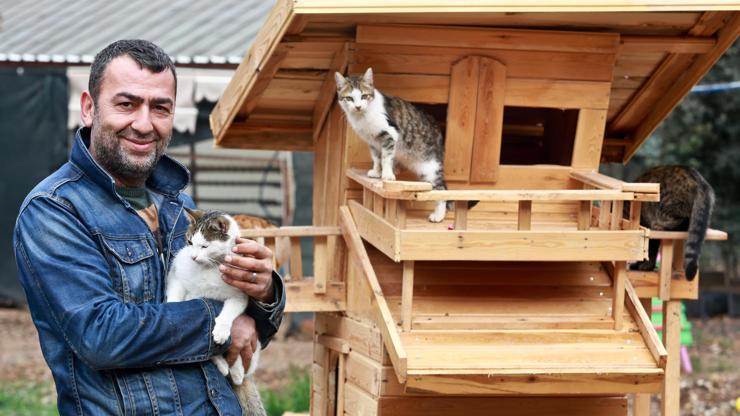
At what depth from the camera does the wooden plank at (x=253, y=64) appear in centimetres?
511

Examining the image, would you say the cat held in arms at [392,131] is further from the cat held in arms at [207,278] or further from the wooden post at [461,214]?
the cat held in arms at [207,278]

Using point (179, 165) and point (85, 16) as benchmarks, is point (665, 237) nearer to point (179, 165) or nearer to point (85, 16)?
point (179, 165)

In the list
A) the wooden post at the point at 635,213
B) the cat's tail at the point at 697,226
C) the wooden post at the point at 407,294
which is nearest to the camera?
the wooden post at the point at 407,294

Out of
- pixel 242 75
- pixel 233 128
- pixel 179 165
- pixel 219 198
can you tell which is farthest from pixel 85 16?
pixel 179 165

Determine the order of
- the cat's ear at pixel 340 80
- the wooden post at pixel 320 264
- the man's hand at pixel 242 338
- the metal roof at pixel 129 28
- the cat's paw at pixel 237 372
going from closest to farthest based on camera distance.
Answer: the man's hand at pixel 242 338, the cat's paw at pixel 237 372, the cat's ear at pixel 340 80, the wooden post at pixel 320 264, the metal roof at pixel 129 28

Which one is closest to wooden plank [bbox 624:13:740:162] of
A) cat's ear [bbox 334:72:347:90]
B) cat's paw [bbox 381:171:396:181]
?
cat's paw [bbox 381:171:396:181]

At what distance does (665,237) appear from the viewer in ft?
20.1

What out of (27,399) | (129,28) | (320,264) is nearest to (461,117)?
(320,264)

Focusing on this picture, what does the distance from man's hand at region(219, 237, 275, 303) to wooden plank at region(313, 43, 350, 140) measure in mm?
2599

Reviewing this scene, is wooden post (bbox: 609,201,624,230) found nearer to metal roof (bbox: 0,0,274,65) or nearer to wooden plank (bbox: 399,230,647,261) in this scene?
wooden plank (bbox: 399,230,647,261)

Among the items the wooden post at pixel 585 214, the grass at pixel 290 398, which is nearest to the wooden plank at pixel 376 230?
the wooden post at pixel 585 214

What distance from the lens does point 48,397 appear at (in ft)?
34.3

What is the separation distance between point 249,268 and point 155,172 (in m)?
0.51

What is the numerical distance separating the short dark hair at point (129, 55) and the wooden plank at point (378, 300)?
2.03 m
